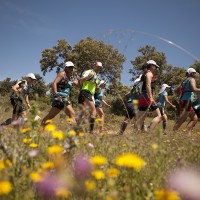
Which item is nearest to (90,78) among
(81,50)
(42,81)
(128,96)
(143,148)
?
(128,96)

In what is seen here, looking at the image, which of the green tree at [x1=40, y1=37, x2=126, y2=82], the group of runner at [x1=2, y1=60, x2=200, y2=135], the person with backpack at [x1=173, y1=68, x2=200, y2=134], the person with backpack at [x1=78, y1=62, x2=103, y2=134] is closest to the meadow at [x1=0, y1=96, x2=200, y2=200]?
the group of runner at [x1=2, y1=60, x2=200, y2=135]

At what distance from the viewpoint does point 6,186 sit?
1.24 metres

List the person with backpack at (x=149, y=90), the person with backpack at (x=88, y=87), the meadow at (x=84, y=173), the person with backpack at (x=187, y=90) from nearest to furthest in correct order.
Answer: the meadow at (x=84, y=173), the person with backpack at (x=149, y=90), the person with backpack at (x=88, y=87), the person with backpack at (x=187, y=90)

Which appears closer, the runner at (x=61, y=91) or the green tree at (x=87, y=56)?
the runner at (x=61, y=91)

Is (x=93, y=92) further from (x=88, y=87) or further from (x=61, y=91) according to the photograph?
(x=61, y=91)

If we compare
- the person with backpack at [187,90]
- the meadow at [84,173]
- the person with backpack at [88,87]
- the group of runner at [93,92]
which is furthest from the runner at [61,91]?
the meadow at [84,173]

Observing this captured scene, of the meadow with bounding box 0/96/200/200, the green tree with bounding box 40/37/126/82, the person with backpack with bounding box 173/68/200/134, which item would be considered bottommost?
the meadow with bounding box 0/96/200/200

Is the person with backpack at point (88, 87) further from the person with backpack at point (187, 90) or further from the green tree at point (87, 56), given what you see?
the green tree at point (87, 56)

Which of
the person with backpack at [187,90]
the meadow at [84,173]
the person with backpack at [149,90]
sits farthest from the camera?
the person with backpack at [187,90]

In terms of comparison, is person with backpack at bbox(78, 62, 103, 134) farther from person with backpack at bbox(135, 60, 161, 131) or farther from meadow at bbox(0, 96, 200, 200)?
meadow at bbox(0, 96, 200, 200)

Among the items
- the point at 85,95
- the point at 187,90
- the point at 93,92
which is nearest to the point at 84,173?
the point at 85,95

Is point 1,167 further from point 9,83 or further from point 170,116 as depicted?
point 9,83

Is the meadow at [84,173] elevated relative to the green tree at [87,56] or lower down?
lower down

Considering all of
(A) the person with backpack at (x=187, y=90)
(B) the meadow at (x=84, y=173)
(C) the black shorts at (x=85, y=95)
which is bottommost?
(B) the meadow at (x=84, y=173)
